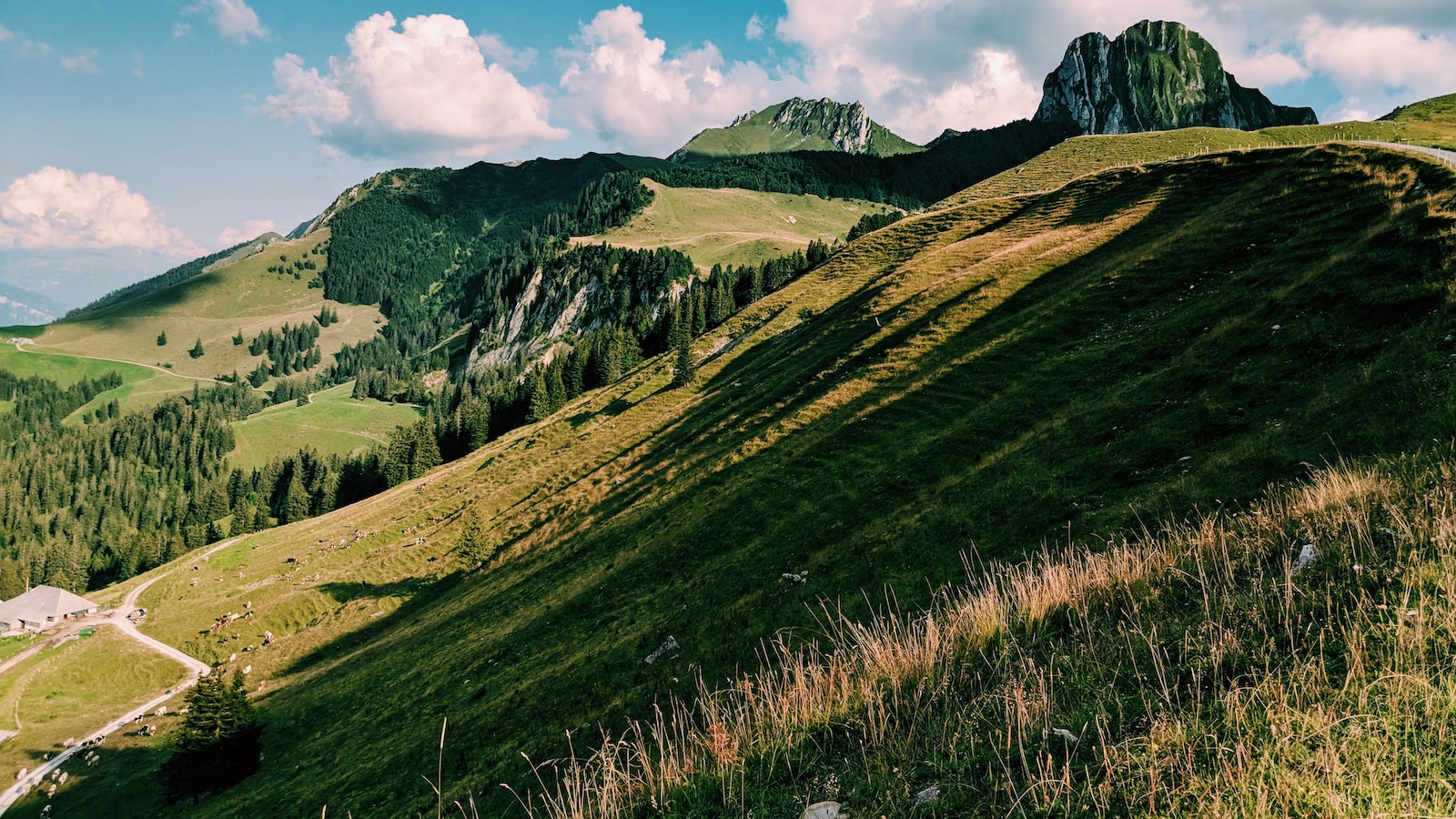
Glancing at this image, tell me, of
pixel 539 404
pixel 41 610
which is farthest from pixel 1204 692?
pixel 41 610

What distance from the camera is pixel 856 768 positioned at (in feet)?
18.3

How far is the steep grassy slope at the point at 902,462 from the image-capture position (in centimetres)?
1866

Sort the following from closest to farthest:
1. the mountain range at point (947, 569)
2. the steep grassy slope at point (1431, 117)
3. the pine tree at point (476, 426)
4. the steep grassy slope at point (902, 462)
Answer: the mountain range at point (947, 569)
the steep grassy slope at point (902, 462)
the steep grassy slope at point (1431, 117)
the pine tree at point (476, 426)

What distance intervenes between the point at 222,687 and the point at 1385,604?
1974 inches

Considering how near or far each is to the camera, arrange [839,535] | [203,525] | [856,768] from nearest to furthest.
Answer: [856,768]
[839,535]
[203,525]

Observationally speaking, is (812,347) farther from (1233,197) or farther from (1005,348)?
(1233,197)

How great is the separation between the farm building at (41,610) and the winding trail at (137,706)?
8351 millimetres

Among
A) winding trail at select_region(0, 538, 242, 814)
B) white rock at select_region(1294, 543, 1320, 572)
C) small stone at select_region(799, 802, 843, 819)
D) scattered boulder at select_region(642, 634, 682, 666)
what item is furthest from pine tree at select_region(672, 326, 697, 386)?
small stone at select_region(799, 802, 843, 819)

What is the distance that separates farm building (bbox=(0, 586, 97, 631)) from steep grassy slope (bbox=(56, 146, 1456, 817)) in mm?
47725

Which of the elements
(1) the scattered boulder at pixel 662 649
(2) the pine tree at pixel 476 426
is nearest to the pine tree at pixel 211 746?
(1) the scattered boulder at pixel 662 649

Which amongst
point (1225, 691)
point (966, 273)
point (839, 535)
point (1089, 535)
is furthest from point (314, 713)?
point (966, 273)

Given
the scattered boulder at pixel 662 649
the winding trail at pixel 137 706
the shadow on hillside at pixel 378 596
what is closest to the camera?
the scattered boulder at pixel 662 649

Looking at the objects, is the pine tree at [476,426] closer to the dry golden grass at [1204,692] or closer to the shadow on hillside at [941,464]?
the shadow on hillside at [941,464]

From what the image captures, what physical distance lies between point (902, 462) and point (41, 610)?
12804 cm
